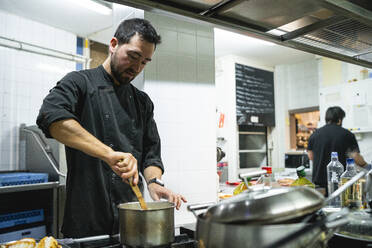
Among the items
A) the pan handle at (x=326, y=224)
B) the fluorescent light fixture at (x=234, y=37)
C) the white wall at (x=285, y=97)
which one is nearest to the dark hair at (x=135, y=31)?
the pan handle at (x=326, y=224)

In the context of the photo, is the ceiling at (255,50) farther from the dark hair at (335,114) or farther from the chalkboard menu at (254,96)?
the dark hair at (335,114)

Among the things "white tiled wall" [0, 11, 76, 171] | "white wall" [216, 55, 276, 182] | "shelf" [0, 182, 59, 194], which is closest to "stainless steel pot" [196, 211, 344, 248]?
"shelf" [0, 182, 59, 194]

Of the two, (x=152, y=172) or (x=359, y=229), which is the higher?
(x=152, y=172)

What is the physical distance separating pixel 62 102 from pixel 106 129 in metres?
0.25

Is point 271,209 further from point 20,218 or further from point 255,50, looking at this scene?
point 255,50

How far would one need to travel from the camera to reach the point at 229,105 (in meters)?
5.21

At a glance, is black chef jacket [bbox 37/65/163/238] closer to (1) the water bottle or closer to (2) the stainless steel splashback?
(1) the water bottle

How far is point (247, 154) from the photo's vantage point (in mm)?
5688

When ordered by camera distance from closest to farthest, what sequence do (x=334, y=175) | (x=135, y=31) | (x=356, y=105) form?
(x=135, y=31)
(x=334, y=175)
(x=356, y=105)

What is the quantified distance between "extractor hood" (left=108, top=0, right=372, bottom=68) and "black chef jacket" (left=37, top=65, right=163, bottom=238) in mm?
413

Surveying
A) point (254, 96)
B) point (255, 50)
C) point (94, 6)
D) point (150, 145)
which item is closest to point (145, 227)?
point (150, 145)

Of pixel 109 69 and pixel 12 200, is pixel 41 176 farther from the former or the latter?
pixel 109 69

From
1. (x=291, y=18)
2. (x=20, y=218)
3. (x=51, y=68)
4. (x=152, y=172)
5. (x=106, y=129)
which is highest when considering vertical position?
(x=51, y=68)

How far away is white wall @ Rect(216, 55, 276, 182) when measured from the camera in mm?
5137
